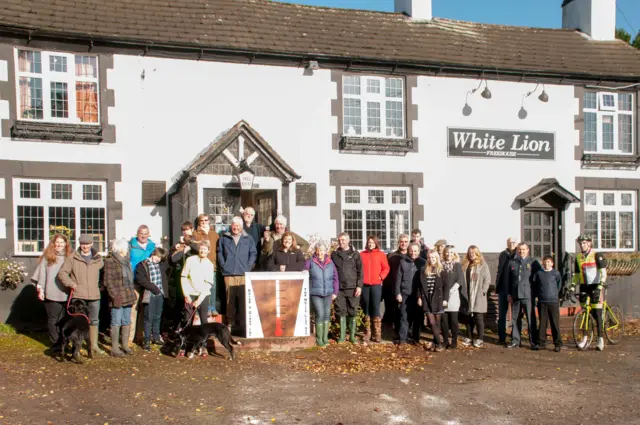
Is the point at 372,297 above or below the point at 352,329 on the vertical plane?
above

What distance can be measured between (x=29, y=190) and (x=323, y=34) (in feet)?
23.3

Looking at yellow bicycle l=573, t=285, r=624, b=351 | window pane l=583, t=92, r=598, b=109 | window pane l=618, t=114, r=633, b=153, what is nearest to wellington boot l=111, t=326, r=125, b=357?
yellow bicycle l=573, t=285, r=624, b=351

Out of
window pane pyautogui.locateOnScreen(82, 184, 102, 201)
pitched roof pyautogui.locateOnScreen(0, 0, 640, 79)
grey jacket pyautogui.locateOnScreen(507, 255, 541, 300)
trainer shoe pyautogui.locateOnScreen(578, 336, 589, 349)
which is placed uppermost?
pitched roof pyautogui.locateOnScreen(0, 0, 640, 79)

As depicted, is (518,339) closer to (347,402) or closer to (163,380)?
(347,402)

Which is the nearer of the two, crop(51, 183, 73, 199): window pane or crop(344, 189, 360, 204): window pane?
crop(51, 183, 73, 199): window pane

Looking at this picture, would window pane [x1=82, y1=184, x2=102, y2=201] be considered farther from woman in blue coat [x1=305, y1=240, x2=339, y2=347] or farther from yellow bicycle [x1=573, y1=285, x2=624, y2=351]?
yellow bicycle [x1=573, y1=285, x2=624, y2=351]

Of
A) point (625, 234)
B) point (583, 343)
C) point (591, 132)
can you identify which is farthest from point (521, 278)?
point (591, 132)

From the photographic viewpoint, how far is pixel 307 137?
15641 mm

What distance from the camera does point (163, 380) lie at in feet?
30.7

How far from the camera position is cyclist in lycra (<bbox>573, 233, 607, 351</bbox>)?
1250 centimetres

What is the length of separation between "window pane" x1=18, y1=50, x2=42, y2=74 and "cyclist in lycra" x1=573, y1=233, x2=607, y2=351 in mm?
10302

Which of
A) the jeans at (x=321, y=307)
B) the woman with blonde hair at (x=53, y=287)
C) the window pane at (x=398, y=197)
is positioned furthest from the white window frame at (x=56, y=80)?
the window pane at (x=398, y=197)

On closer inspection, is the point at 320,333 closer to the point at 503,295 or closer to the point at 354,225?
the point at 503,295

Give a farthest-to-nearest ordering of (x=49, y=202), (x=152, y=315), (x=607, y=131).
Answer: (x=607, y=131), (x=49, y=202), (x=152, y=315)
